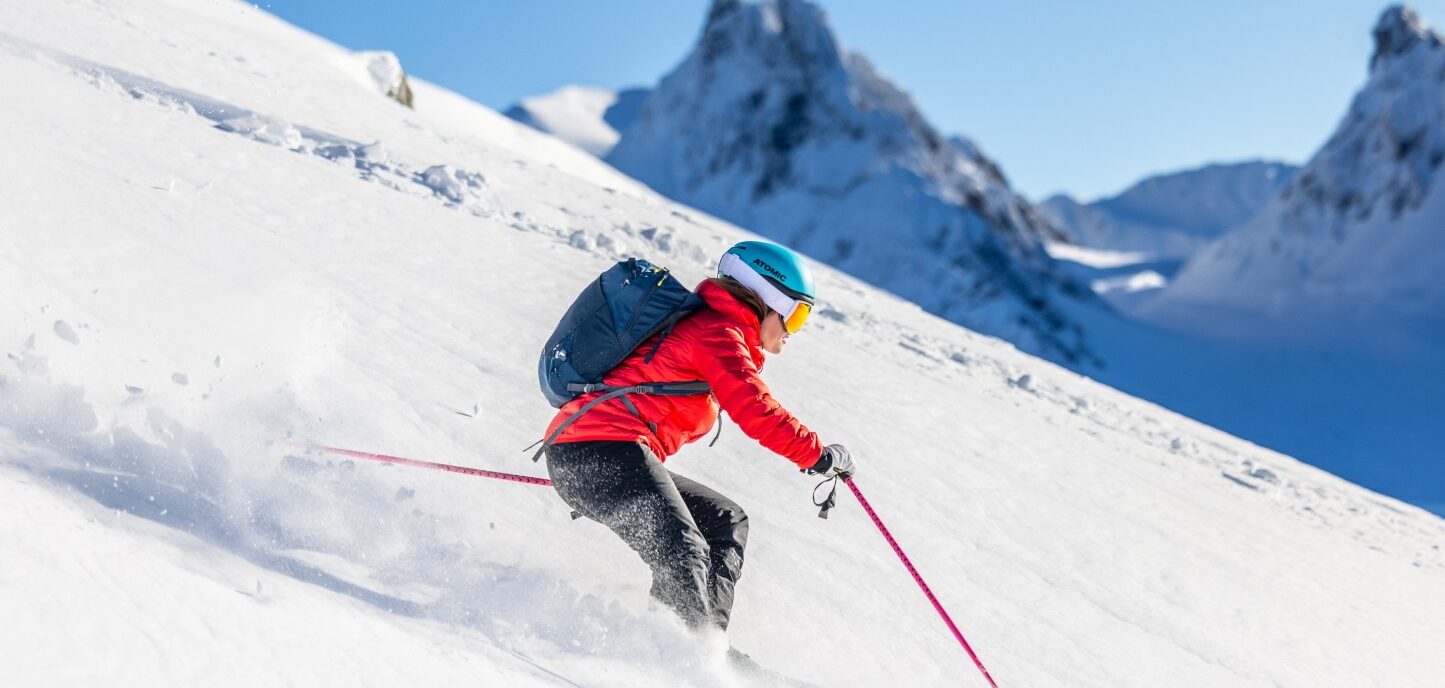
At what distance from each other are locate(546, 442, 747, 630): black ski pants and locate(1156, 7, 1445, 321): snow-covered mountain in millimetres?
48496

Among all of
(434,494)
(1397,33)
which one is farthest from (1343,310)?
(434,494)

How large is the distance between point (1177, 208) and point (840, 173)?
92658mm

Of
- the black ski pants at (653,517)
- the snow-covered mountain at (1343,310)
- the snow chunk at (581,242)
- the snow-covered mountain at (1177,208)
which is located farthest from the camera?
the snow-covered mountain at (1177,208)

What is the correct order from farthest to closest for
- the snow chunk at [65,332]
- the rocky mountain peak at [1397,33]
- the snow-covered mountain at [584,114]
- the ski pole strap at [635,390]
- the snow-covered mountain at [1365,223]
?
the snow-covered mountain at [584,114]
the rocky mountain peak at [1397,33]
the snow-covered mountain at [1365,223]
the snow chunk at [65,332]
the ski pole strap at [635,390]

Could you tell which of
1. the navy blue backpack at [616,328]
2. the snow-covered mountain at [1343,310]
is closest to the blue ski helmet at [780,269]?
the navy blue backpack at [616,328]

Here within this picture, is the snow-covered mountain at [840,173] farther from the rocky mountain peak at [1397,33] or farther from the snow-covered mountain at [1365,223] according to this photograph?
the rocky mountain peak at [1397,33]

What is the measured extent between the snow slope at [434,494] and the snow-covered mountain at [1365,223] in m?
44.2

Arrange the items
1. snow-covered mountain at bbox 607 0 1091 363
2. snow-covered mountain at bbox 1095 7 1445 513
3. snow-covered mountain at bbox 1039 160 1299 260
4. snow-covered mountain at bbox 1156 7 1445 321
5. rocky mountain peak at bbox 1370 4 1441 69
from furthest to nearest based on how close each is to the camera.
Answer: snow-covered mountain at bbox 1039 160 1299 260 → rocky mountain peak at bbox 1370 4 1441 69 → snow-covered mountain at bbox 607 0 1091 363 → snow-covered mountain at bbox 1156 7 1445 321 → snow-covered mountain at bbox 1095 7 1445 513

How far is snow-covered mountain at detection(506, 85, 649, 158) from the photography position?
110062 mm

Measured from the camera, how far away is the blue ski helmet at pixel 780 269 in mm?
3781

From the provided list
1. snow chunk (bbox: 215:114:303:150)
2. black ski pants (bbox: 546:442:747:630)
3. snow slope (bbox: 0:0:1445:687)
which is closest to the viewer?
snow slope (bbox: 0:0:1445:687)

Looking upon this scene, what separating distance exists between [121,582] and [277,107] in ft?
34.2

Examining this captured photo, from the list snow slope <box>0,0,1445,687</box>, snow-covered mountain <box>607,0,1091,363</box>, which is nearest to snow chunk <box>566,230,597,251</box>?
snow slope <box>0,0,1445,687</box>

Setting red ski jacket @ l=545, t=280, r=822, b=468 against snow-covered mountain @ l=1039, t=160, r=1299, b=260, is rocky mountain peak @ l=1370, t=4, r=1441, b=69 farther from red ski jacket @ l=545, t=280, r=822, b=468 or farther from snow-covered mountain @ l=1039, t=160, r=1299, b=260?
snow-covered mountain @ l=1039, t=160, r=1299, b=260
